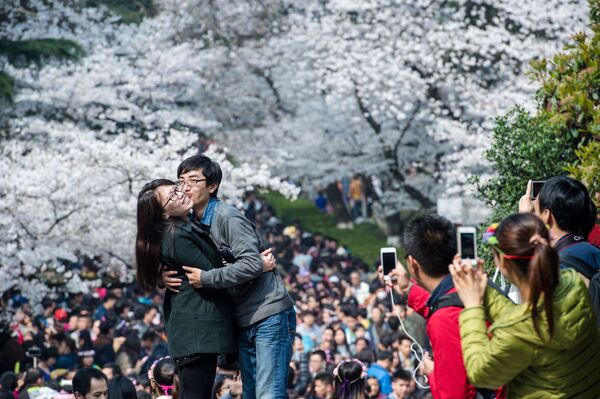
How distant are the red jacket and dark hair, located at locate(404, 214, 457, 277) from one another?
214mm

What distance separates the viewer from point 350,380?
688 centimetres

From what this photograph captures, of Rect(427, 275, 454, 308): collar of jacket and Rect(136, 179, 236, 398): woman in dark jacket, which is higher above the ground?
Rect(427, 275, 454, 308): collar of jacket

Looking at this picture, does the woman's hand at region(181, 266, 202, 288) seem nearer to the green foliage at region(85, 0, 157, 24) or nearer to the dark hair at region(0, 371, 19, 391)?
the dark hair at region(0, 371, 19, 391)

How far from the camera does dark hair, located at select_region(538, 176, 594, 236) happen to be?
473 centimetres

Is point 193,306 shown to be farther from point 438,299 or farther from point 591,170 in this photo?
point 591,170

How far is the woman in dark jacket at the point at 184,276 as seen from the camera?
16.8 ft

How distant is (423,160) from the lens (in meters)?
23.5

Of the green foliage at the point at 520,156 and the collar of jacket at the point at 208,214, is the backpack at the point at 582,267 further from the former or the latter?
the green foliage at the point at 520,156

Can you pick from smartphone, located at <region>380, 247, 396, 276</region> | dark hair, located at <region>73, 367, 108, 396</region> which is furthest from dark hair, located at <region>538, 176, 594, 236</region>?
dark hair, located at <region>73, 367, 108, 396</region>

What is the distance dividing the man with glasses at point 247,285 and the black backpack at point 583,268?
4.81 ft

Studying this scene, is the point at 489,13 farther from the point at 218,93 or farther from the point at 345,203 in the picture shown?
the point at 345,203

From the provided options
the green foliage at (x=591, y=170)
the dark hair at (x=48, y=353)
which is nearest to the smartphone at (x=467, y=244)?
the green foliage at (x=591, y=170)

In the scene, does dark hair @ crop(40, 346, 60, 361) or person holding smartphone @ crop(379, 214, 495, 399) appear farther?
dark hair @ crop(40, 346, 60, 361)

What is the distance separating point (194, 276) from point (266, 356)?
556mm
